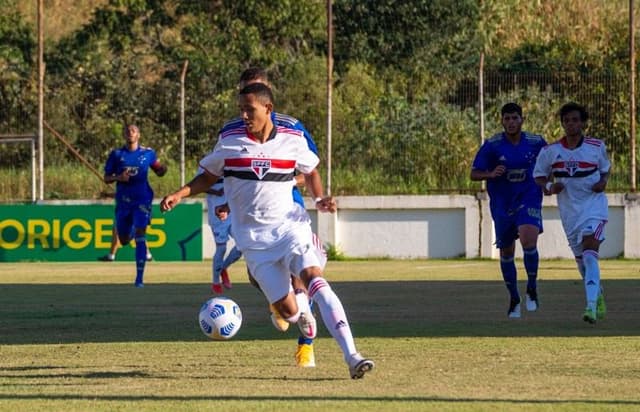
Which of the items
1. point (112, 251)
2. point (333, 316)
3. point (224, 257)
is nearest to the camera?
point (333, 316)

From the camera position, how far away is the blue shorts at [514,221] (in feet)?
47.3

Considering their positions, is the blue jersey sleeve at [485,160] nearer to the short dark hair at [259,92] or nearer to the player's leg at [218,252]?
the player's leg at [218,252]

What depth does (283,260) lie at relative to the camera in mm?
9180

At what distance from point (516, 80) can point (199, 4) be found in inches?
489

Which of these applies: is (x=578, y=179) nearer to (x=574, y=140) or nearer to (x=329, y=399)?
(x=574, y=140)

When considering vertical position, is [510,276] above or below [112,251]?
above

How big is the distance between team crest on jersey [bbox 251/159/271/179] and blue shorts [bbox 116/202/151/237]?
10.9m

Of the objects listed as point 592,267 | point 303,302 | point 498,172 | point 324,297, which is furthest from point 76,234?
point 324,297

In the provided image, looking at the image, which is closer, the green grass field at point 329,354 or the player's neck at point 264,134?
the green grass field at point 329,354

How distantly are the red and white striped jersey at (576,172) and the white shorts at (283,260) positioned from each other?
514 cm

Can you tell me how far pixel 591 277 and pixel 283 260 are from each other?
4.75 m

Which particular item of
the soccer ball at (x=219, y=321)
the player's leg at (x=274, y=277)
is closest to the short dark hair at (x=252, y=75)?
the player's leg at (x=274, y=277)

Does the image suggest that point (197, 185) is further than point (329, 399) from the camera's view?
Yes

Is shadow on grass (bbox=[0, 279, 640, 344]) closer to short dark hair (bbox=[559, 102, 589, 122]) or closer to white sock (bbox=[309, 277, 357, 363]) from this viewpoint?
short dark hair (bbox=[559, 102, 589, 122])
